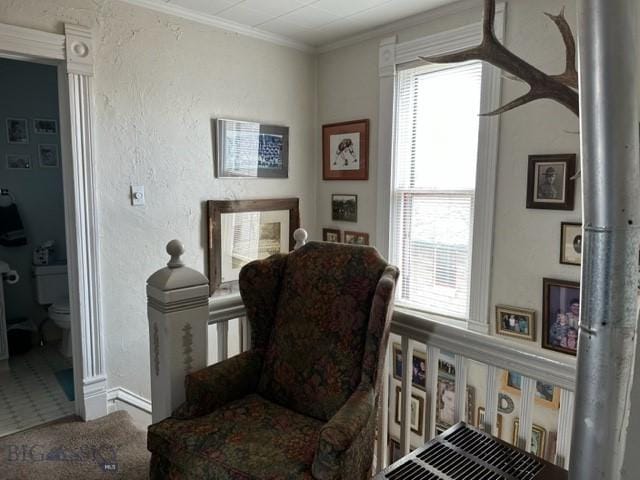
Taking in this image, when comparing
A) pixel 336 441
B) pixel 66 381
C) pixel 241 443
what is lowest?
pixel 66 381

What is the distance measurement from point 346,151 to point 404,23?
1029 millimetres

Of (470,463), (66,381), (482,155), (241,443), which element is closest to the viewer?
(470,463)

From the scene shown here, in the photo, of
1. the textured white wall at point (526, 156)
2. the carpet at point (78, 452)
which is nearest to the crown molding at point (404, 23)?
the textured white wall at point (526, 156)

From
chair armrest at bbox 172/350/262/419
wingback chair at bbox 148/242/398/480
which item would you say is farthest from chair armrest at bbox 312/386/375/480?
chair armrest at bbox 172/350/262/419

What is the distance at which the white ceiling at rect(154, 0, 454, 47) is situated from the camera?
280 cm

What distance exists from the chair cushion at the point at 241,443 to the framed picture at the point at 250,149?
6.52 ft

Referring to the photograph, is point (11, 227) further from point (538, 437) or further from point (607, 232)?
point (607, 232)

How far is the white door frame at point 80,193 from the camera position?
95.9 inches

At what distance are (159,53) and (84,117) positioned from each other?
697 mm

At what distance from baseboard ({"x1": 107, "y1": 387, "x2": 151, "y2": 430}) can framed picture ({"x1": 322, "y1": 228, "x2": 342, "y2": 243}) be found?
74.7 inches

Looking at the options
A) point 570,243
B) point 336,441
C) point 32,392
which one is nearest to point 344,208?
point 570,243

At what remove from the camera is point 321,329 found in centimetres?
179

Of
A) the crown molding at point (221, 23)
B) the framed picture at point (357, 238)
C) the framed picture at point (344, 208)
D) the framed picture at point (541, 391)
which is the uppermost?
the crown molding at point (221, 23)

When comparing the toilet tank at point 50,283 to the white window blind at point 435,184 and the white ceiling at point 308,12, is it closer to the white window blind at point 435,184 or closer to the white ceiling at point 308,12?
the white ceiling at point 308,12
